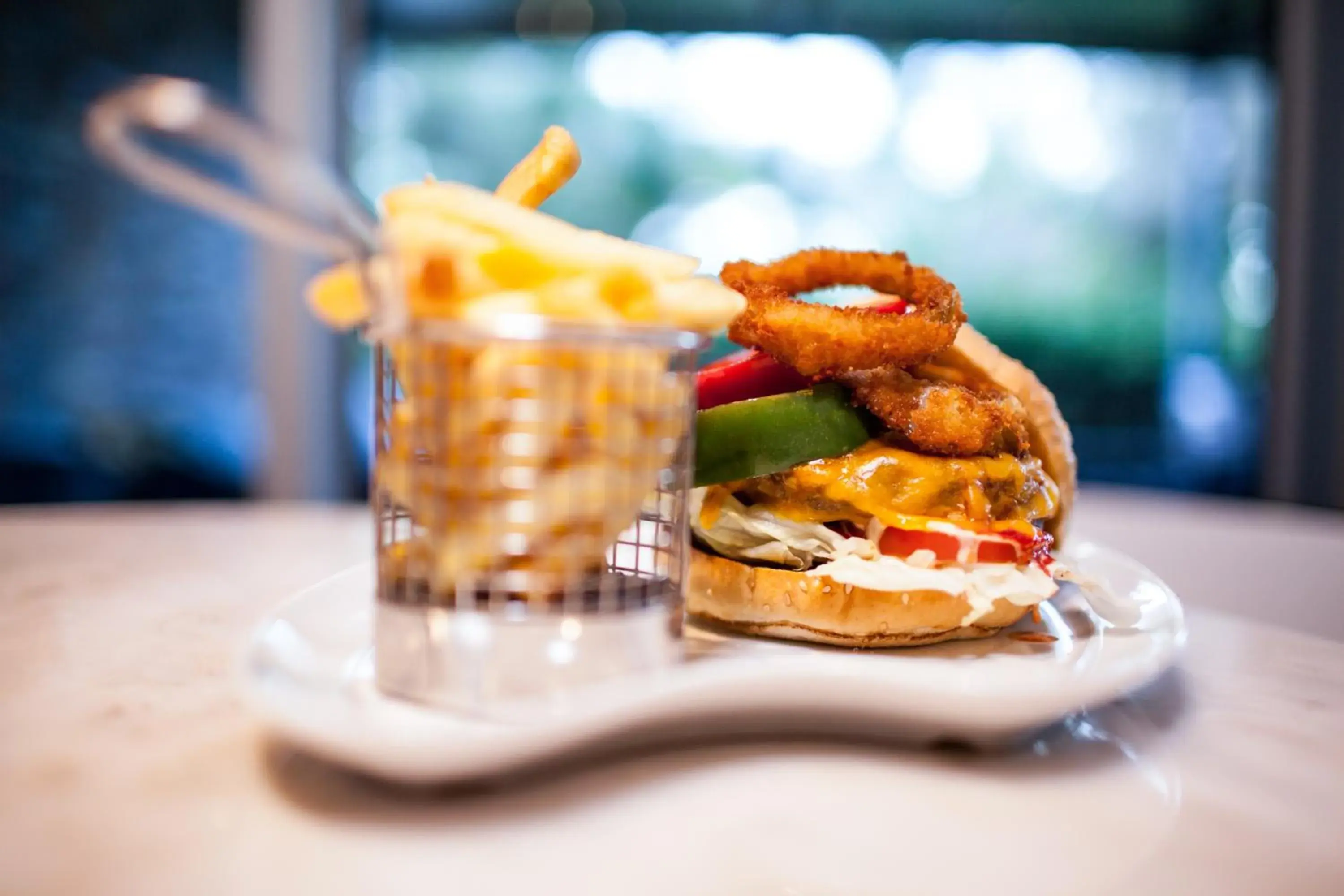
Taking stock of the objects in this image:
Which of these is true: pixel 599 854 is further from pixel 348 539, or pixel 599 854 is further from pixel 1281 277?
pixel 1281 277

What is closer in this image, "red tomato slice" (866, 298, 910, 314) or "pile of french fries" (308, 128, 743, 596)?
"pile of french fries" (308, 128, 743, 596)

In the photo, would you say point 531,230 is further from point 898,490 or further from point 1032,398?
point 1032,398

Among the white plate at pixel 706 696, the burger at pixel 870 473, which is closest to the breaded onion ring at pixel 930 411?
the burger at pixel 870 473

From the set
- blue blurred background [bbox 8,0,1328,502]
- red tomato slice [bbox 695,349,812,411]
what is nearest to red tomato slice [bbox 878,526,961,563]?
red tomato slice [bbox 695,349,812,411]

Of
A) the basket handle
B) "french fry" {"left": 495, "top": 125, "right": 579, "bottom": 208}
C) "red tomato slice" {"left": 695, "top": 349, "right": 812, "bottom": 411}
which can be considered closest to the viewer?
the basket handle

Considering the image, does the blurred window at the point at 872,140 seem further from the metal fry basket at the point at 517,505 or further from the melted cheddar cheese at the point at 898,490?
the metal fry basket at the point at 517,505

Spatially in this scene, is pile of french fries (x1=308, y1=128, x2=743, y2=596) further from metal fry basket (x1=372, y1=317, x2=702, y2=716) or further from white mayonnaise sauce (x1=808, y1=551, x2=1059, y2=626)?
white mayonnaise sauce (x1=808, y1=551, x2=1059, y2=626)
